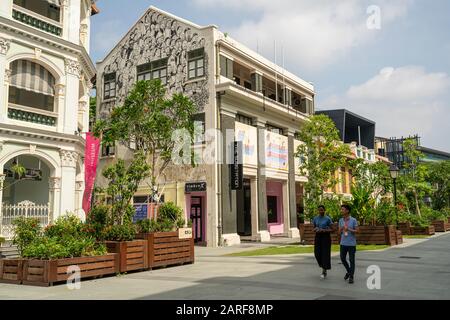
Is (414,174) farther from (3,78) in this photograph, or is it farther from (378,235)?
(3,78)

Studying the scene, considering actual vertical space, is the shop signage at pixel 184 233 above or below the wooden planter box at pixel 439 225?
above

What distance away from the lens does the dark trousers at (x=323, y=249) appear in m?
10.5

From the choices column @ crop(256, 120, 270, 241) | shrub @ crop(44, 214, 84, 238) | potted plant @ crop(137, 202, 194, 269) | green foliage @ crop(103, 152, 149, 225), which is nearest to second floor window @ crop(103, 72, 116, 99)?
column @ crop(256, 120, 270, 241)

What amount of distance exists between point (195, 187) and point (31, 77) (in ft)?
35.2

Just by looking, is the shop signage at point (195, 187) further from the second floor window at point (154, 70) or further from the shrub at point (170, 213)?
the shrub at point (170, 213)

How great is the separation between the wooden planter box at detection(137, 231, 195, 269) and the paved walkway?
1.46ft

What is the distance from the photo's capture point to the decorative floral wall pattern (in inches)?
1038

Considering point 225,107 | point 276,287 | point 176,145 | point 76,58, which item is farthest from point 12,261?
point 225,107

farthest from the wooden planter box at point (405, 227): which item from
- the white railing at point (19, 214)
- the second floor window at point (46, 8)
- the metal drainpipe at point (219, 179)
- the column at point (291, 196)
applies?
the second floor window at point (46, 8)

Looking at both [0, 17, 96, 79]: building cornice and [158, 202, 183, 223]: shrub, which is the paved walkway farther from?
[0, 17, 96, 79]: building cornice

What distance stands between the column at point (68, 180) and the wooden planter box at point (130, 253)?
7862 mm

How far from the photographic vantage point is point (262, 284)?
9.76 m

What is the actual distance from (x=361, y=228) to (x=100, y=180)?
1864cm
